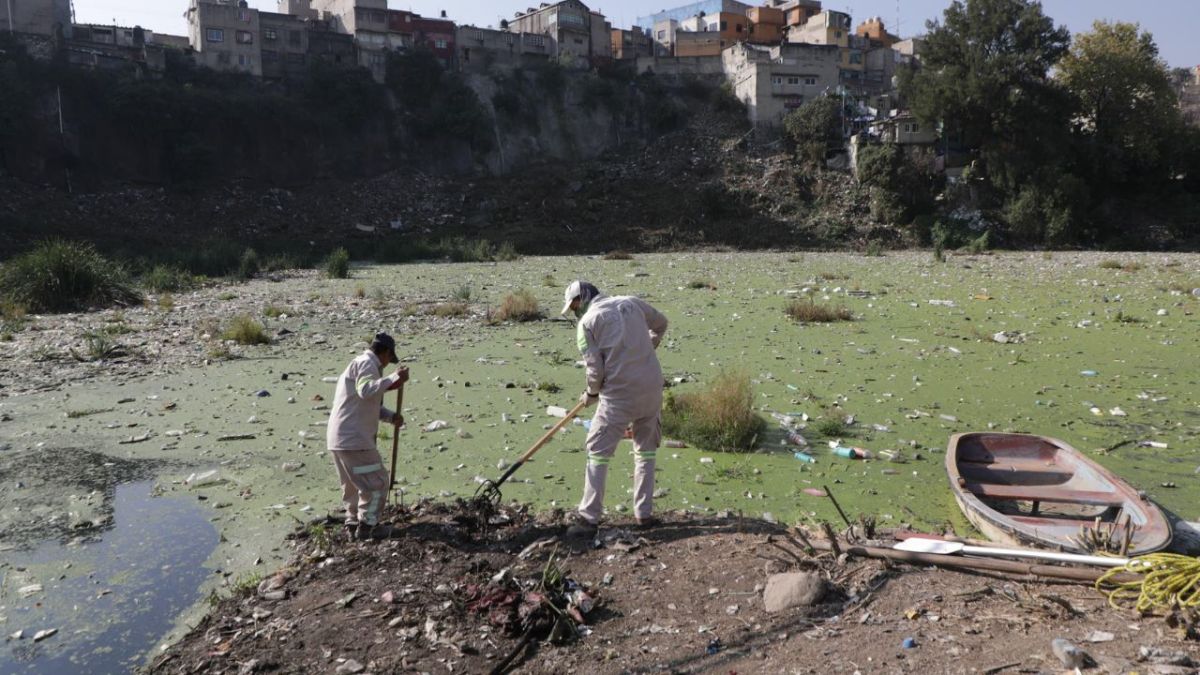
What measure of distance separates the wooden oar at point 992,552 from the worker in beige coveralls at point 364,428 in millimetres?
2858

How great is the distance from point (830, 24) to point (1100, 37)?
21668 millimetres

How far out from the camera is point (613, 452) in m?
4.91

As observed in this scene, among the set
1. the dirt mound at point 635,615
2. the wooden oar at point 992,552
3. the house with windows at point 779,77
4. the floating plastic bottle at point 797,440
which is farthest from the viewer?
the house with windows at point 779,77

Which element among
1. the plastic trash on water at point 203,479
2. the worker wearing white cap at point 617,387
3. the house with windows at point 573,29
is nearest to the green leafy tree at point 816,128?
the house with windows at point 573,29

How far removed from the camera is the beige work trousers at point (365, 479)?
4.83 metres

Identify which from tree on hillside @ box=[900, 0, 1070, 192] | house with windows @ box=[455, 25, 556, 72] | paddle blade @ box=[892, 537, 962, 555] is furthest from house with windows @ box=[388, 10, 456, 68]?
paddle blade @ box=[892, 537, 962, 555]

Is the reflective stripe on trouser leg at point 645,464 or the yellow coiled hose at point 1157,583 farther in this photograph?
the reflective stripe on trouser leg at point 645,464

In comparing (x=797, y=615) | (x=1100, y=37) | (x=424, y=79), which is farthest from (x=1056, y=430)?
(x=424, y=79)

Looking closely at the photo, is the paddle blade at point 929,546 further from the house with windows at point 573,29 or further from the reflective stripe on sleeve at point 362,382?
the house with windows at point 573,29

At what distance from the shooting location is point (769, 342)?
37.3ft

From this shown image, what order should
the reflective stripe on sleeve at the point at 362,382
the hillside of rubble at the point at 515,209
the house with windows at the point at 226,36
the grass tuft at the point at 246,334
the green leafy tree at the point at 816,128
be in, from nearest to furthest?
the reflective stripe on sleeve at the point at 362,382 < the grass tuft at the point at 246,334 < the hillside of rubble at the point at 515,209 < the green leafy tree at the point at 816,128 < the house with windows at the point at 226,36

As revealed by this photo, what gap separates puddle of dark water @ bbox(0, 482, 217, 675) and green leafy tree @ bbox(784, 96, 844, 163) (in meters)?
36.2

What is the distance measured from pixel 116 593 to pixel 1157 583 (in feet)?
17.0

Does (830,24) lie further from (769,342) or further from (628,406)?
Result: (628,406)
